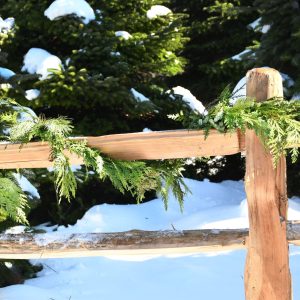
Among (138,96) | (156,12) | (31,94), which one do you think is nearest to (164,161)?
(31,94)

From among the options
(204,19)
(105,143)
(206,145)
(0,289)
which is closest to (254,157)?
(206,145)

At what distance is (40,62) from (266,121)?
464cm

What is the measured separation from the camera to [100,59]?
714 centimetres

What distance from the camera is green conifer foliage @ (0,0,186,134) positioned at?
6.71 m

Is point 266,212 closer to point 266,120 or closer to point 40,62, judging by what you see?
point 266,120

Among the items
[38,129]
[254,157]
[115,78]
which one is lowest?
[254,157]

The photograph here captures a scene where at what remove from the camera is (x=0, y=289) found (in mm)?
4656

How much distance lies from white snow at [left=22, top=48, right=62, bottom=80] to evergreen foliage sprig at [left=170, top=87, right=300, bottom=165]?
4.13 metres

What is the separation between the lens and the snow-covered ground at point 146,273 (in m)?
4.56

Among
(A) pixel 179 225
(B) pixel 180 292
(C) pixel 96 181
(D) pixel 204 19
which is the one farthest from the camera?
(D) pixel 204 19

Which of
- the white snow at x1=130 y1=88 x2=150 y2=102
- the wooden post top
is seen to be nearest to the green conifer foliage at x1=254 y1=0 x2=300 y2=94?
the white snow at x1=130 y1=88 x2=150 y2=102

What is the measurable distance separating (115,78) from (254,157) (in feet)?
13.9

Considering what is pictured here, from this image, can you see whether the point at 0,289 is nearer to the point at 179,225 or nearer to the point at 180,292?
the point at 180,292

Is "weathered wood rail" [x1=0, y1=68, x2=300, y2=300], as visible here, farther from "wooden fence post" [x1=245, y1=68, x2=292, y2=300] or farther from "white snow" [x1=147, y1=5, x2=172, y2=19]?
"white snow" [x1=147, y1=5, x2=172, y2=19]
